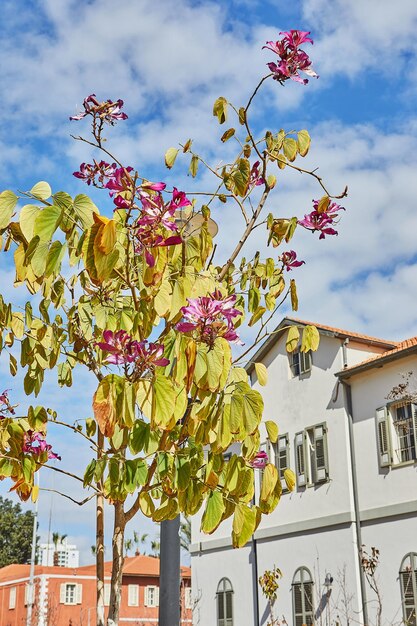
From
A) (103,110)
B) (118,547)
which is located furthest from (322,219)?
(118,547)

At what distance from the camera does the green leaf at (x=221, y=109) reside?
367cm

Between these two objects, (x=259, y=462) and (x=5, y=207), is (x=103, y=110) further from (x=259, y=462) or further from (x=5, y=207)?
(x=259, y=462)

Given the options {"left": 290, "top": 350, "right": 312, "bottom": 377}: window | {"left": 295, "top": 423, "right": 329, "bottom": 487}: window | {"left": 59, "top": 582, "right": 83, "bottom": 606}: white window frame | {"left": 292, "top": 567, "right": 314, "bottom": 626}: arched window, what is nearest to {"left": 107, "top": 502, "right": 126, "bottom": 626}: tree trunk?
{"left": 295, "top": 423, "right": 329, "bottom": 487}: window

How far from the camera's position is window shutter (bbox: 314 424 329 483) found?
1734 centimetres

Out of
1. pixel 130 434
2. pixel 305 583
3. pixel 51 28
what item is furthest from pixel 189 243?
pixel 305 583

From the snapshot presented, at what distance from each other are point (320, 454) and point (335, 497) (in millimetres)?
1072

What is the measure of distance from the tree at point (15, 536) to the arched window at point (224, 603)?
38.5m

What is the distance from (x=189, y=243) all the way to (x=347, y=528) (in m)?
14.2

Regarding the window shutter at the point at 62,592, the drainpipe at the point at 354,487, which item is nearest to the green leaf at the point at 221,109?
the drainpipe at the point at 354,487

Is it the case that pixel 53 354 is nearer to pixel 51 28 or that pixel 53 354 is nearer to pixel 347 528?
pixel 51 28

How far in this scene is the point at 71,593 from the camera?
42188 mm

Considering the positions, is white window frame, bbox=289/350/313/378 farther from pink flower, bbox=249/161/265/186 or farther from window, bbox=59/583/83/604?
window, bbox=59/583/83/604

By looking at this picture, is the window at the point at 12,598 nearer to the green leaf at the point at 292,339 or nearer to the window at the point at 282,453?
the window at the point at 282,453

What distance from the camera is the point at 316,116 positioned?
3926mm
